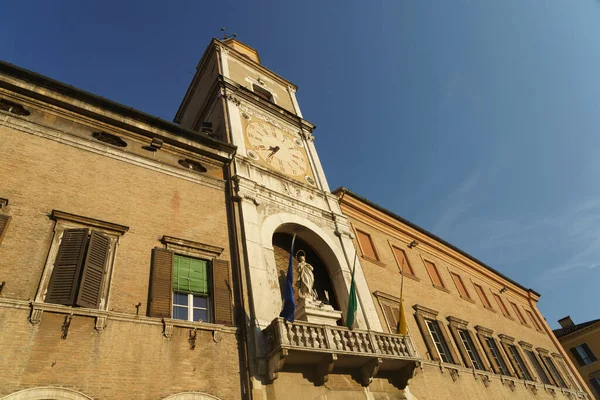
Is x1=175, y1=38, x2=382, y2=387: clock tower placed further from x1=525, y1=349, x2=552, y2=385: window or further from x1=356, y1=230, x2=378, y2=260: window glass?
x1=525, y1=349, x2=552, y2=385: window

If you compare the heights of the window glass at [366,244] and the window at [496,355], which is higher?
the window glass at [366,244]

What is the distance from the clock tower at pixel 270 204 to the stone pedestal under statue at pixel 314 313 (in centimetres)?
8

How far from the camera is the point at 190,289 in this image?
34.1 feet

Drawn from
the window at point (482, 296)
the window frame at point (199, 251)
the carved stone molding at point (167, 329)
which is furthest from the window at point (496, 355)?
the carved stone molding at point (167, 329)

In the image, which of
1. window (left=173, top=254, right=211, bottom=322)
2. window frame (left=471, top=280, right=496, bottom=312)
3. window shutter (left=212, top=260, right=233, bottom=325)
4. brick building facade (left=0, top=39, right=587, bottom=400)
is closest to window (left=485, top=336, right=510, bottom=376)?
brick building facade (left=0, top=39, right=587, bottom=400)

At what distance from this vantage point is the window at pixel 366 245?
57.3 ft

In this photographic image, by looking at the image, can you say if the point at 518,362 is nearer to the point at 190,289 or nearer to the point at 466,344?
the point at 466,344

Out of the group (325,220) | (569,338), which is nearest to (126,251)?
(325,220)

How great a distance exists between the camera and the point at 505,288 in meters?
27.6

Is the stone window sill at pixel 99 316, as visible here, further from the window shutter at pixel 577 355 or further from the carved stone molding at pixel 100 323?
the window shutter at pixel 577 355

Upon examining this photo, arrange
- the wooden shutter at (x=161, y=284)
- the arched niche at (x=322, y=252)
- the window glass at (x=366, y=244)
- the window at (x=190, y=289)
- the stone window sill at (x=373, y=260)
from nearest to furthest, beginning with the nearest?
1. the wooden shutter at (x=161, y=284)
2. the window at (x=190, y=289)
3. the arched niche at (x=322, y=252)
4. the stone window sill at (x=373, y=260)
5. the window glass at (x=366, y=244)

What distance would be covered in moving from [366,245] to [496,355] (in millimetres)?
8715

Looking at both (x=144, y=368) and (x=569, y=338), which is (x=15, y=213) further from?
(x=569, y=338)

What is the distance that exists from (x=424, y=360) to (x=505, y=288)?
16.0 metres
